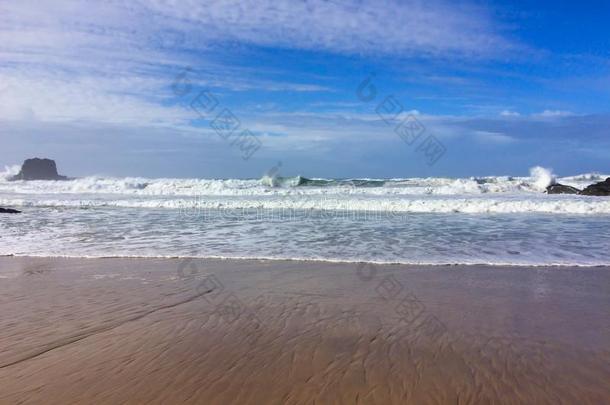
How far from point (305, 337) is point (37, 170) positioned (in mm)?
62346

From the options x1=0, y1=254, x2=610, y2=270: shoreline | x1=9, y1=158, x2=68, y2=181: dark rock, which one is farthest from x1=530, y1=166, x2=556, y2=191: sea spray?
x1=9, y1=158, x2=68, y2=181: dark rock

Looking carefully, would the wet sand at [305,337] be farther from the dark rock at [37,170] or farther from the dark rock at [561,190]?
the dark rock at [37,170]

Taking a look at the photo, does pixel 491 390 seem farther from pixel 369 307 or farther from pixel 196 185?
pixel 196 185

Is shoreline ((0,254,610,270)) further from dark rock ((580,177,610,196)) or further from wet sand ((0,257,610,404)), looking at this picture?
dark rock ((580,177,610,196))

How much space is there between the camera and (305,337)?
4.05 m

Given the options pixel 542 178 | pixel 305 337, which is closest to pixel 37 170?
pixel 542 178

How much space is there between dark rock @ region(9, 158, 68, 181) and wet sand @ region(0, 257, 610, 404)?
57.1 meters

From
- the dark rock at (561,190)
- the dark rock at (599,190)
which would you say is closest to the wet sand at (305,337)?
the dark rock at (599,190)

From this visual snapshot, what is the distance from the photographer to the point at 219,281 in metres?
6.23

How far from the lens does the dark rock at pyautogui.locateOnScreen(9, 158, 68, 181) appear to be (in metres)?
55.6

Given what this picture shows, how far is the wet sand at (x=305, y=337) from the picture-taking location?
303cm

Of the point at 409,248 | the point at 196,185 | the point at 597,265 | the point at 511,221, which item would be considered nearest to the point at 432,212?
the point at 511,221

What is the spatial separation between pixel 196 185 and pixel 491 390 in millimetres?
33341

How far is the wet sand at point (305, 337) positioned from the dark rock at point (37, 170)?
187 ft
